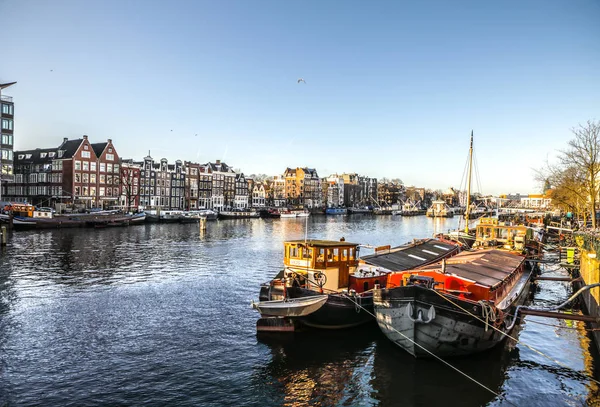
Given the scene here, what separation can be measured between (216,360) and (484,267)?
57.8 ft

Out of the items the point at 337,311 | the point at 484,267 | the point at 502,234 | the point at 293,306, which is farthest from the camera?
the point at 502,234

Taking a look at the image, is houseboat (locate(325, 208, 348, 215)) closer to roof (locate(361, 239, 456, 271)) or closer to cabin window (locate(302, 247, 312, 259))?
roof (locate(361, 239, 456, 271))

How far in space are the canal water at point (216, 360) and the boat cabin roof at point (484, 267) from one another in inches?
140

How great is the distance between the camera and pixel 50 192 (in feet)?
350

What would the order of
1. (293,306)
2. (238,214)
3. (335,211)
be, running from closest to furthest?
1. (293,306)
2. (238,214)
3. (335,211)

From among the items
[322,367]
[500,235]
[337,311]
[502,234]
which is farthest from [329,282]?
[502,234]

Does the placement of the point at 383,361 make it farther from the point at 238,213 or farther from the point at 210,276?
the point at 238,213

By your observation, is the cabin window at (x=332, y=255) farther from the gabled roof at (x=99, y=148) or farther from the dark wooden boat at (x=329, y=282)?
the gabled roof at (x=99, y=148)

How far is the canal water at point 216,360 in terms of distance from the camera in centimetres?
1642

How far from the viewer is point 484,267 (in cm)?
2650

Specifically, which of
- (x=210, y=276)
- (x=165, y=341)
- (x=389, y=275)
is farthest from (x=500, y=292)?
(x=210, y=276)

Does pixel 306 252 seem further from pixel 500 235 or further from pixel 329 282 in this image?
pixel 500 235

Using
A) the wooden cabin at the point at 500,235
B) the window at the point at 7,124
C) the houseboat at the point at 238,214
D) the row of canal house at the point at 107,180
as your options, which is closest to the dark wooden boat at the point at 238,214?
the houseboat at the point at 238,214

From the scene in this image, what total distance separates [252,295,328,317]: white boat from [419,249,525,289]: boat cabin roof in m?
7.36
